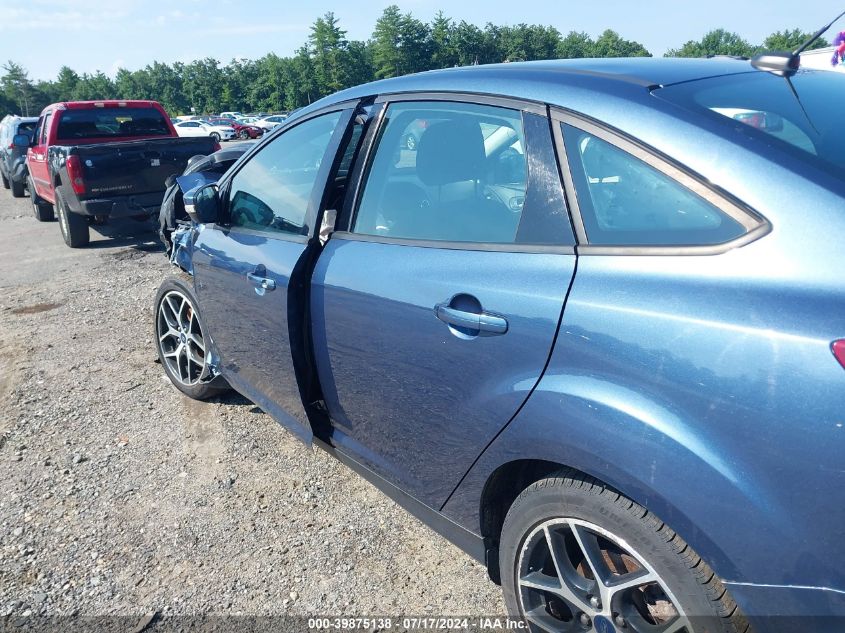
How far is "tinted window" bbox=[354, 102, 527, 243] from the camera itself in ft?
6.88

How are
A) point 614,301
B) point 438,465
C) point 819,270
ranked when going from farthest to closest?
point 438,465, point 614,301, point 819,270

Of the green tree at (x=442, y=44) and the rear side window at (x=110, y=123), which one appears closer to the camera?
the rear side window at (x=110, y=123)

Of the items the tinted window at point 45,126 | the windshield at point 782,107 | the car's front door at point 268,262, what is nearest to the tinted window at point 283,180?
the car's front door at point 268,262

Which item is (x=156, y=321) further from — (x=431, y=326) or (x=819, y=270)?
(x=819, y=270)

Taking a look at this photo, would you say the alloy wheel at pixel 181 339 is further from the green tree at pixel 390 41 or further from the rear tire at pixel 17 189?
the green tree at pixel 390 41

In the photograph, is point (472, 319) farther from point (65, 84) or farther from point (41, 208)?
point (65, 84)

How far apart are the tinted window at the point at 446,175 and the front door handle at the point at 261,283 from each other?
1.54 feet

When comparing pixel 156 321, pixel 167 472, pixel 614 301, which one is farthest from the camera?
pixel 156 321

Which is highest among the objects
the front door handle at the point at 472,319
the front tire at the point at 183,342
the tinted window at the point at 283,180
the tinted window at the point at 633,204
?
the tinted window at the point at 633,204

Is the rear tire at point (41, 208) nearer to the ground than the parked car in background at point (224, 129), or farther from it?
farther from it

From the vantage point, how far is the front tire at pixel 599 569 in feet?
5.24

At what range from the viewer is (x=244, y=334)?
3.19 m

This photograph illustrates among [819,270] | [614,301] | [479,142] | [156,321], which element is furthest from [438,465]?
[156,321]

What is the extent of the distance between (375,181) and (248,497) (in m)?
1.71
